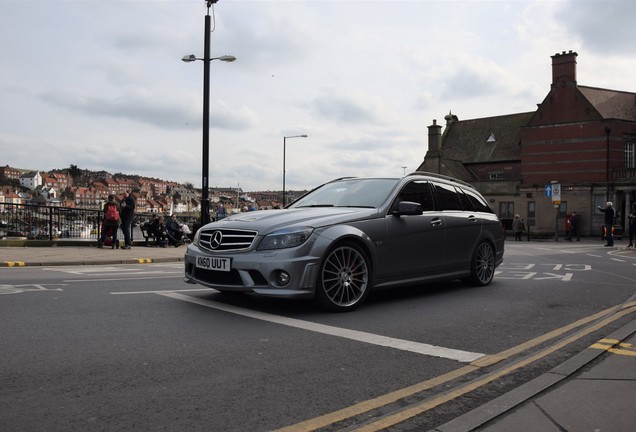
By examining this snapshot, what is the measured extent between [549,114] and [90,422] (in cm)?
5131

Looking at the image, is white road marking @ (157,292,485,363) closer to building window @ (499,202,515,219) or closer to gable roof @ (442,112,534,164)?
building window @ (499,202,515,219)

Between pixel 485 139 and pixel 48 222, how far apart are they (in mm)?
53457

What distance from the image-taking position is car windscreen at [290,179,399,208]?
7.23 metres

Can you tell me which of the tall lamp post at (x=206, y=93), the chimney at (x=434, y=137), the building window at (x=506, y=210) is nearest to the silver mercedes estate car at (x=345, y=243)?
the tall lamp post at (x=206, y=93)

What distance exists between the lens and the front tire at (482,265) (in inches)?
339

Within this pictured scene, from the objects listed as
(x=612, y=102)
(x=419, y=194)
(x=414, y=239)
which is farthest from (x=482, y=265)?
(x=612, y=102)

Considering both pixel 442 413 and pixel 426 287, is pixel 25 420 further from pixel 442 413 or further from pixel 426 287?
pixel 426 287

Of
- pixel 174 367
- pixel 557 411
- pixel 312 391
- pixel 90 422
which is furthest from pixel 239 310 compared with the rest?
pixel 557 411

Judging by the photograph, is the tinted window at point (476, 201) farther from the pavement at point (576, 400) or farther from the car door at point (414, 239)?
the pavement at point (576, 400)

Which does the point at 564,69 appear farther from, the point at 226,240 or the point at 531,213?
the point at 226,240

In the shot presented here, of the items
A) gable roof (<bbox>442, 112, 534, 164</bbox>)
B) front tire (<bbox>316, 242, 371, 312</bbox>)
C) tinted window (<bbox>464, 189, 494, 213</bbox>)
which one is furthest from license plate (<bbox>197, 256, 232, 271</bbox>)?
gable roof (<bbox>442, 112, 534, 164</bbox>)

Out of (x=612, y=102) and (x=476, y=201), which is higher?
(x=612, y=102)

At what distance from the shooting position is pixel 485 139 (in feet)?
206

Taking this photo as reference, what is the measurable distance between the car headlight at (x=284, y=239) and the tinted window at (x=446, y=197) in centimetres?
283
